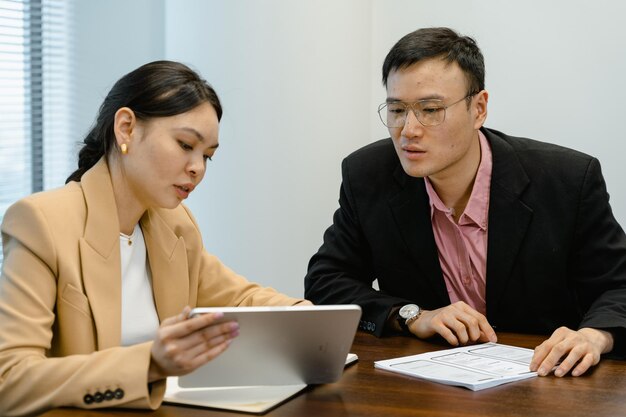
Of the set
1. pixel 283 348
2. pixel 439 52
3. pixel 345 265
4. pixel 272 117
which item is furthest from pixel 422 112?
pixel 272 117

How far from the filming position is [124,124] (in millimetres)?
2242

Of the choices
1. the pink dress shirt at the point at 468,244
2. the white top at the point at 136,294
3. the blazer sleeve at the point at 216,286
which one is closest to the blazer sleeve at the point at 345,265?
the pink dress shirt at the point at 468,244

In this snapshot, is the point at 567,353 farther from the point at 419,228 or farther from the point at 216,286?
the point at 216,286

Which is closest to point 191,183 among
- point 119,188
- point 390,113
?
point 119,188

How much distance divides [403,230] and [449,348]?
0.61 metres

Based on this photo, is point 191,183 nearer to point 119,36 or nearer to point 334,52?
point 334,52

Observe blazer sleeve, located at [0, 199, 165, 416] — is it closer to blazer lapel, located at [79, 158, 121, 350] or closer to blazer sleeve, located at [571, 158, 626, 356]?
blazer lapel, located at [79, 158, 121, 350]

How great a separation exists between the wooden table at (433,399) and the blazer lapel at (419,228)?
29.5 inches

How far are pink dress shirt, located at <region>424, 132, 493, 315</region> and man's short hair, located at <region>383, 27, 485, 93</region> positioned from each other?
0.96 ft

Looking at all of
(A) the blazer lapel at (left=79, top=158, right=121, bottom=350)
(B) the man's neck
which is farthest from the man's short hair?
(A) the blazer lapel at (left=79, top=158, right=121, bottom=350)

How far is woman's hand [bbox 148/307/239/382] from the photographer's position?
5.64 ft

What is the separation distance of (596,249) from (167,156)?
137 cm

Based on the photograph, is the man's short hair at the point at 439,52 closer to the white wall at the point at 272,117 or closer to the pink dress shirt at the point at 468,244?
the pink dress shirt at the point at 468,244

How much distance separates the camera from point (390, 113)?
281cm
